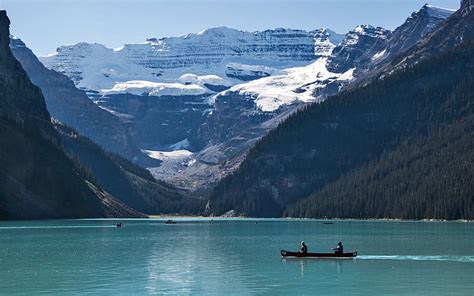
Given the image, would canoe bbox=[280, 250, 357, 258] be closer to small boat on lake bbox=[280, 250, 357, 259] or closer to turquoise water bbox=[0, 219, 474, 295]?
small boat on lake bbox=[280, 250, 357, 259]


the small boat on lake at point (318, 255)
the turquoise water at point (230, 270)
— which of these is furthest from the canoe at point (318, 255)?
the turquoise water at point (230, 270)

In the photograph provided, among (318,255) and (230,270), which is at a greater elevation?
(318,255)

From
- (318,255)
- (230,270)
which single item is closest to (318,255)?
(318,255)

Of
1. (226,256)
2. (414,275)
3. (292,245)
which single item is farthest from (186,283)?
(292,245)

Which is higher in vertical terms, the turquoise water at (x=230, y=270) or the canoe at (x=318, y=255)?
the canoe at (x=318, y=255)

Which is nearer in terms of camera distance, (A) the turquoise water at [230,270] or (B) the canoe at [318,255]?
(A) the turquoise water at [230,270]

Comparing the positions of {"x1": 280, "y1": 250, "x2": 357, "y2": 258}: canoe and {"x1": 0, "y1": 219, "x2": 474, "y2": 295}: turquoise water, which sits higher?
{"x1": 280, "y1": 250, "x2": 357, "y2": 258}: canoe

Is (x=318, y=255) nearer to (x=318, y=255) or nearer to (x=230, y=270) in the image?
(x=318, y=255)

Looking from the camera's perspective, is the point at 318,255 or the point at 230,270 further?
the point at 318,255

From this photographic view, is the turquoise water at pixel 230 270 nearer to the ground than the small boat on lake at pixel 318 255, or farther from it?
nearer to the ground

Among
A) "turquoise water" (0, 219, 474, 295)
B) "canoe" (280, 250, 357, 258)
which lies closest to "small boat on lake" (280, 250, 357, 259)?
"canoe" (280, 250, 357, 258)

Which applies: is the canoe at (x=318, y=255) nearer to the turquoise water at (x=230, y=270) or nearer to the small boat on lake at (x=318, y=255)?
the small boat on lake at (x=318, y=255)

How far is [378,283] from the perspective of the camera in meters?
113

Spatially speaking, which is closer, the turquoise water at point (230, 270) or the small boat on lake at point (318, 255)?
the turquoise water at point (230, 270)
